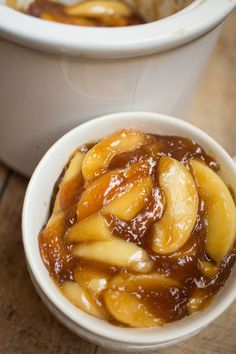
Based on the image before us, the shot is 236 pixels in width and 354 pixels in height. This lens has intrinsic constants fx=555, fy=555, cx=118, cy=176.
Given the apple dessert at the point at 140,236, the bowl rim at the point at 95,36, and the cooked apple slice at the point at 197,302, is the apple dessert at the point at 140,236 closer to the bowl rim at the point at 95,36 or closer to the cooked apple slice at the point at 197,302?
the cooked apple slice at the point at 197,302

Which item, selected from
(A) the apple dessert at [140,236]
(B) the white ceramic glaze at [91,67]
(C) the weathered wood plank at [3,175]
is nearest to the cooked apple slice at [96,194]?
(A) the apple dessert at [140,236]

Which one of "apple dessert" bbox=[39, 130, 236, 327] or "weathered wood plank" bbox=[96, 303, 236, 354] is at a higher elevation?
"apple dessert" bbox=[39, 130, 236, 327]

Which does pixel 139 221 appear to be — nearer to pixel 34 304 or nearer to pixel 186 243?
pixel 186 243

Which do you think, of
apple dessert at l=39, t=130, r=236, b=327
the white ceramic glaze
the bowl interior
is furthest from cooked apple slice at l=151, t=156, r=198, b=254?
the bowl interior

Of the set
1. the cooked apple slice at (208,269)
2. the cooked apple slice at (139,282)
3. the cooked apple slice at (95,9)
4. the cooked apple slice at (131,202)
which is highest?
the cooked apple slice at (95,9)

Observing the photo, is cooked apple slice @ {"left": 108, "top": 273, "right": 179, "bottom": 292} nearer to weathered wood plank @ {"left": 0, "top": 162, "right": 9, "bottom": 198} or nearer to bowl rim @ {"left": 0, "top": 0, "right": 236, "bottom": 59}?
bowl rim @ {"left": 0, "top": 0, "right": 236, "bottom": 59}

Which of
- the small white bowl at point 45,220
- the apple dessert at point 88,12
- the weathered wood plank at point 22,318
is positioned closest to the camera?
the small white bowl at point 45,220

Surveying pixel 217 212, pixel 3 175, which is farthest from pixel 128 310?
pixel 3 175
